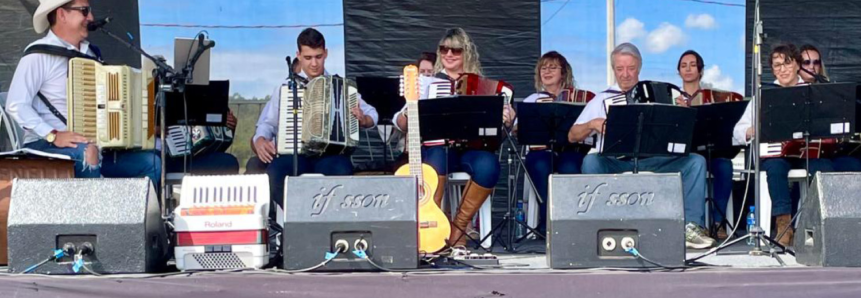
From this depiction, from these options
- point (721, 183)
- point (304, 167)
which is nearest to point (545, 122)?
point (721, 183)

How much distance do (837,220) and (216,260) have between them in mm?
2743

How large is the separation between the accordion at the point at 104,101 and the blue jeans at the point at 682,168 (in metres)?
2.69

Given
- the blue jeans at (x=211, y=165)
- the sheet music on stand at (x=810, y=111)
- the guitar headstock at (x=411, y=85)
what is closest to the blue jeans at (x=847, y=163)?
the sheet music on stand at (x=810, y=111)

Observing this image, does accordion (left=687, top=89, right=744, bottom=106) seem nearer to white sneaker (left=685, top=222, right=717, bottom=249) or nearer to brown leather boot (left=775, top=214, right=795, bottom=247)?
brown leather boot (left=775, top=214, right=795, bottom=247)

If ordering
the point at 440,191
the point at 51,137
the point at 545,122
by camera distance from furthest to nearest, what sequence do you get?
the point at 545,122 → the point at 440,191 → the point at 51,137

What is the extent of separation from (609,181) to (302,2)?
3559mm

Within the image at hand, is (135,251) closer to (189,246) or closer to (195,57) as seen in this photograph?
(189,246)

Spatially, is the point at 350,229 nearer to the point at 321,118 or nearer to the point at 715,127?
the point at 321,118

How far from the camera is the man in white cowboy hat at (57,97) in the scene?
231 inches

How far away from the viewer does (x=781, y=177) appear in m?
6.88

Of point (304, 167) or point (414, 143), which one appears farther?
point (304, 167)

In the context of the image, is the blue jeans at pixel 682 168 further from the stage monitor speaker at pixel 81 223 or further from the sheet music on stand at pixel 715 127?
the stage monitor speaker at pixel 81 223

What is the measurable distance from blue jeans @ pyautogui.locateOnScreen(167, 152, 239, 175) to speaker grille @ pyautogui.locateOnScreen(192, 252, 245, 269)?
211 centimetres

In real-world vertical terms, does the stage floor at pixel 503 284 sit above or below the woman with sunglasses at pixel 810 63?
below
